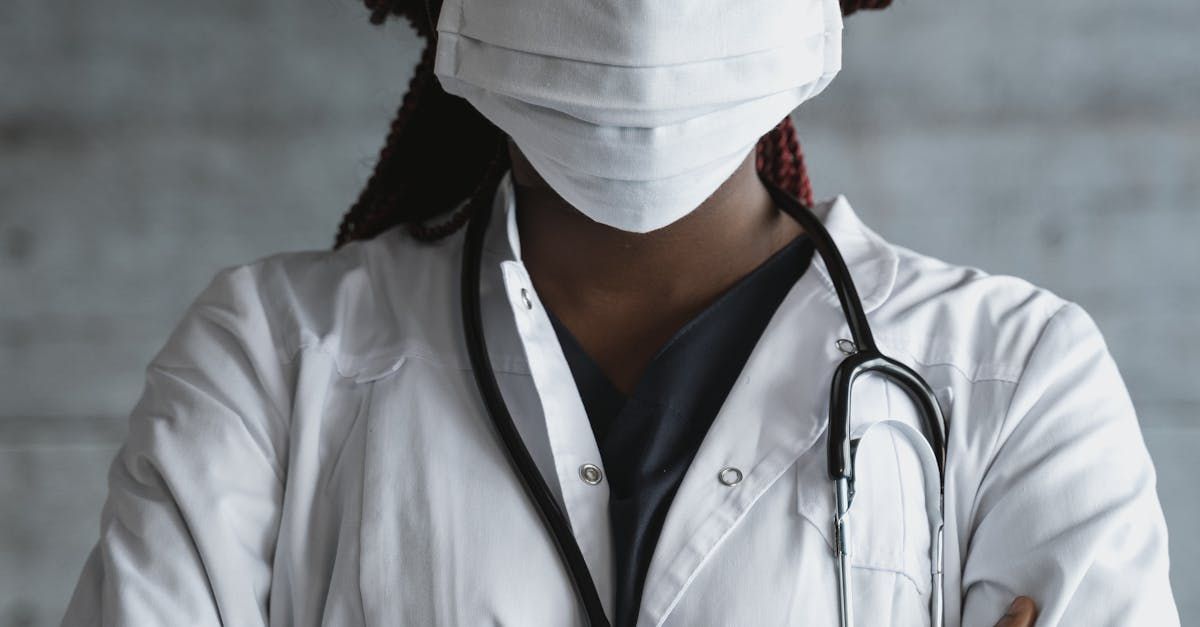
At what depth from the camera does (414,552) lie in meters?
0.96

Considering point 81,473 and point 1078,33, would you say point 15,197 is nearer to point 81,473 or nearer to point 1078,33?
point 81,473

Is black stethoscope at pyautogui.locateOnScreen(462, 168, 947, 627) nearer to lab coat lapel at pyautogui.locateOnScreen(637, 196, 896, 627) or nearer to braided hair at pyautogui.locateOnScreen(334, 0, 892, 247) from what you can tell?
lab coat lapel at pyautogui.locateOnScreen(637, 196, 896, 627)

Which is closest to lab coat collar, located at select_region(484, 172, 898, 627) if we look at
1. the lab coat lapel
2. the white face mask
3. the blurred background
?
the lab coat lapel

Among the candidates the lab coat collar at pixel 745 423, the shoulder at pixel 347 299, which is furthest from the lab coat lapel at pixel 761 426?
the shoulder at pixel 347 299

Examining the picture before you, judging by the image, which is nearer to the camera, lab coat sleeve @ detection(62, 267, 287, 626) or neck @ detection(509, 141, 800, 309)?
lab coat sleeve @ detection(62, 267, 287, 626)

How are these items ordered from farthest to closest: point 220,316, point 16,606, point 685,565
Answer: point 16,606
point 220,316
point 685,565

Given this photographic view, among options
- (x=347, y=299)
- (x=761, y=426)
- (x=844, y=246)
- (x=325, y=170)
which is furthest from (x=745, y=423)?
(x=325, y=170)

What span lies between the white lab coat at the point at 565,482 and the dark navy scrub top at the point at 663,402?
0.8 inches

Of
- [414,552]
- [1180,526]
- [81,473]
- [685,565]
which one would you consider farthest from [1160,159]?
[81,473]

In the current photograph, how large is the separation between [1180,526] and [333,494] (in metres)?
1.22

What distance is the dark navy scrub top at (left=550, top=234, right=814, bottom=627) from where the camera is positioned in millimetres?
955

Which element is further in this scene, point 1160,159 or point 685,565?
point 1160,159

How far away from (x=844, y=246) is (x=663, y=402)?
0.80 feet

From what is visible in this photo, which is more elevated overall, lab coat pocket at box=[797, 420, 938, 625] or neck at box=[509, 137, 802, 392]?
neck at box=[509, 137, 802, 392]
